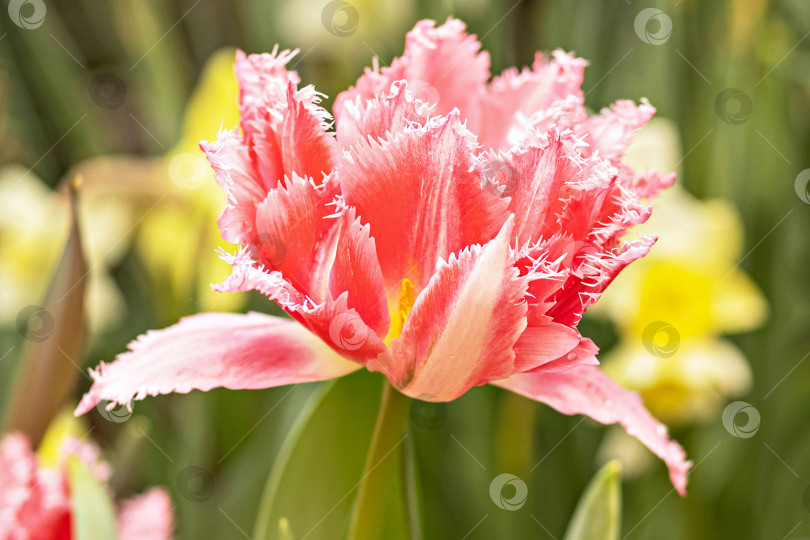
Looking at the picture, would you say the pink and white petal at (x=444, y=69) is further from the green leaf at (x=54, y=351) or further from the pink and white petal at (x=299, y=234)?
the green leaf at (x=54, y=351)

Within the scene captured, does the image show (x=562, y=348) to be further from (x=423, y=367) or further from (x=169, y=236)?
(x=169, y=236)

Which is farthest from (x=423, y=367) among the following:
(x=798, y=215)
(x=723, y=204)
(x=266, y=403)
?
(x=798, y=215)

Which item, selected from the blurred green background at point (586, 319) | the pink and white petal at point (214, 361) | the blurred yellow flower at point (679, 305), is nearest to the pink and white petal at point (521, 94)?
the pink and white petal at point (214, 361)

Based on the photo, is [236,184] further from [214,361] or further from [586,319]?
[586,319]

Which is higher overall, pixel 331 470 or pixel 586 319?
pixel 586 319

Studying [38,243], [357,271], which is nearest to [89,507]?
[357,271]

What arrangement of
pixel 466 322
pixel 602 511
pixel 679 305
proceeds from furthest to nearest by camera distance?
1. pixel 679 305
2. pixel 602 511
3. pixel 466 322

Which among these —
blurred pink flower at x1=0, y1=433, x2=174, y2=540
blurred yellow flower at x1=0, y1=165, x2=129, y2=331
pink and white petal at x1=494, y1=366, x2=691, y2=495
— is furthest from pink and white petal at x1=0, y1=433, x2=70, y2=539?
blurred yellow flower at x1=0, y1=165, x2=129, y2=331
